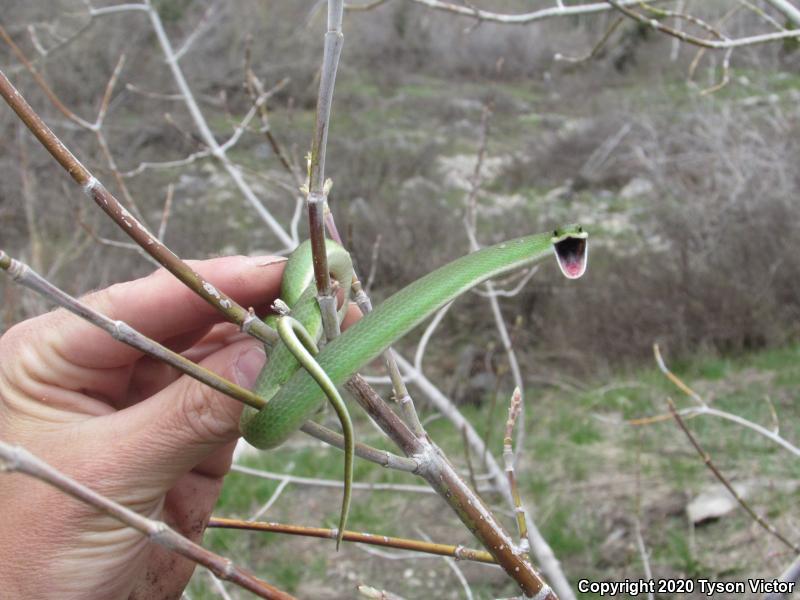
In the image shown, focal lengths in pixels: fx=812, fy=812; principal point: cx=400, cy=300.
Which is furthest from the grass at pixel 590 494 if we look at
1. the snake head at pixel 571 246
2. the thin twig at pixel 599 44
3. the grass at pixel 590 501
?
the snake head at pixel 571 246

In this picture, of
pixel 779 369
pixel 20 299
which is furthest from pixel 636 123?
pixel 20 299

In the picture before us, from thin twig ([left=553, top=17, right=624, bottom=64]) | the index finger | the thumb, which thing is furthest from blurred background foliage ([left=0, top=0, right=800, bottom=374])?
the thumb

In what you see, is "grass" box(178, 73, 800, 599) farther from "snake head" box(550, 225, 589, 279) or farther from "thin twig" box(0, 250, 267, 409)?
"thin twig" box(0, 250, 267, 409)

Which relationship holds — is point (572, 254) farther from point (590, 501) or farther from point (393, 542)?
point (590, 501)

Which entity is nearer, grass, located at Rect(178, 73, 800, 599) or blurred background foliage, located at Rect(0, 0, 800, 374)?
grass, located at Rect(178, 73, 800, 599)

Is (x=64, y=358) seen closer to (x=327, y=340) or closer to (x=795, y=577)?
(x=327, y=340)

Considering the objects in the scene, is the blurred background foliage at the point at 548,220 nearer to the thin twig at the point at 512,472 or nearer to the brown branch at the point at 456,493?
the thin twig at the point at 512,472
